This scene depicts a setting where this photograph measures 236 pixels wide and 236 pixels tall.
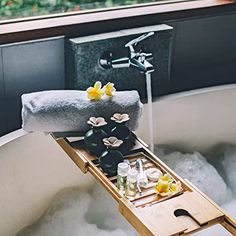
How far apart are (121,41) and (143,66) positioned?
0.22m

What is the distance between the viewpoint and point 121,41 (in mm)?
2164

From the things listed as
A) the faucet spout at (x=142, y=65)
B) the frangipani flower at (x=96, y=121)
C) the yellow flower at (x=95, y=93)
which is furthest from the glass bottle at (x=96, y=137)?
the faucet spout at (x=142, y=65)

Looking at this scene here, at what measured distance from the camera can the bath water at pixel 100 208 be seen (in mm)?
1972

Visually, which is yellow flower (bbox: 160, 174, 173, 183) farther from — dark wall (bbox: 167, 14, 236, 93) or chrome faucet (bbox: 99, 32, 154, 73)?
dark wall (bbox: 167, 14, 236, 93)

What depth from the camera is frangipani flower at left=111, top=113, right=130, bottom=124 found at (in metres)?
1.77

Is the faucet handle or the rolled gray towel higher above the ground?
the faucet handle

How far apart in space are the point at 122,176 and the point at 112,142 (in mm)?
137

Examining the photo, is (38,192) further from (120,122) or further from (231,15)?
(231,15)

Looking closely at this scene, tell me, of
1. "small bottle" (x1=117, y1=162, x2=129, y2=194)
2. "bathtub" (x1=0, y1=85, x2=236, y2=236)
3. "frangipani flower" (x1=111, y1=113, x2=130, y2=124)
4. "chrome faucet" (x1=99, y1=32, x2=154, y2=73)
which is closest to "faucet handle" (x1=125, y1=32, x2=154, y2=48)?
"chrome faucet" (x1=99, y1=32, x2=154, y2=73)

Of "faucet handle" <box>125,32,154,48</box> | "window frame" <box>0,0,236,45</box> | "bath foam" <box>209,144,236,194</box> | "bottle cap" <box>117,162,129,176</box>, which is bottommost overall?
"bath foam" <box>209,144,236,194</box>

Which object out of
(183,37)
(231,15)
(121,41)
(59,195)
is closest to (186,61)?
(183,37)

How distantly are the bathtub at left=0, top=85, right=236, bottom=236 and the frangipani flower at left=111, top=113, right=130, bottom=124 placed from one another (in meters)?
0.28

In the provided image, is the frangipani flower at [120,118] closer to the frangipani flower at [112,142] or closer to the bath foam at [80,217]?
the frangipani flower at [112,142]

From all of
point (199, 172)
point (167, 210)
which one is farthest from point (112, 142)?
point (199, 172)
